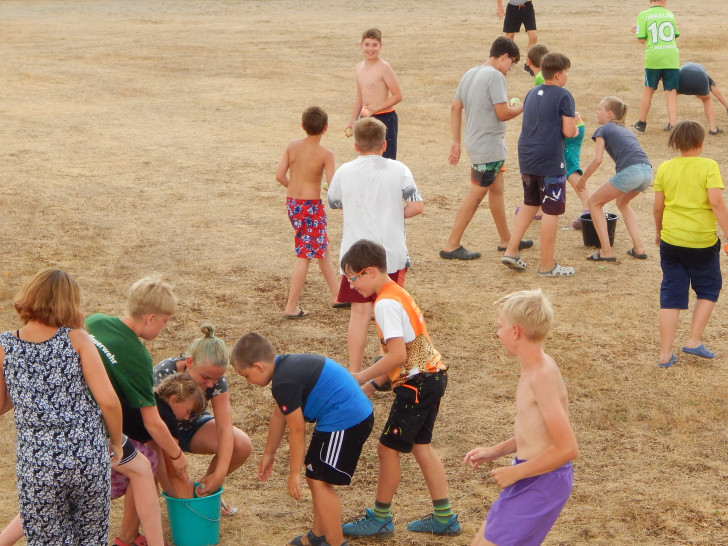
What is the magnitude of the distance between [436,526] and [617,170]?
5121mm

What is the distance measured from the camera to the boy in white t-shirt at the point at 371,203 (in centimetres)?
652

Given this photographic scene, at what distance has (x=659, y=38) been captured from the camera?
1380 centimetres

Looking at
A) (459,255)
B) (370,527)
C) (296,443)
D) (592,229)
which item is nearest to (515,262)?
(459,255)

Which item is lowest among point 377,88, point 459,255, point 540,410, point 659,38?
point 459,255

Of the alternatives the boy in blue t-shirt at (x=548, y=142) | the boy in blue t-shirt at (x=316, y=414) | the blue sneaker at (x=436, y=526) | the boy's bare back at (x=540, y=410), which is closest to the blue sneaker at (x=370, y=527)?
the blue sneaker at (x=436, y=526)

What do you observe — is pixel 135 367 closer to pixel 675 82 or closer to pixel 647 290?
pixel 647 290

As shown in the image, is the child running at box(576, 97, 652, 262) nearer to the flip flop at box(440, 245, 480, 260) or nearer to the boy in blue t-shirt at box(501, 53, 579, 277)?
the boy in blue t-shirt at box(501, 53, 579, 277)

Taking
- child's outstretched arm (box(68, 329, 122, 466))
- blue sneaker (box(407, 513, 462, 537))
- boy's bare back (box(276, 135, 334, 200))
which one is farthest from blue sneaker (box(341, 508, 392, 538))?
boy's bare back (box(276, 135, 334, 200))

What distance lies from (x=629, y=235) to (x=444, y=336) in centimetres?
331

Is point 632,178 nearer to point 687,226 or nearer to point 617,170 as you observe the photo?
point 617,170

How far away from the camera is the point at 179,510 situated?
187 inches

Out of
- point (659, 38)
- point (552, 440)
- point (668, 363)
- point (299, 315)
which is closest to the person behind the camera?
point (552, 440)

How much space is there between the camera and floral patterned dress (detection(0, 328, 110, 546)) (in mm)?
3904

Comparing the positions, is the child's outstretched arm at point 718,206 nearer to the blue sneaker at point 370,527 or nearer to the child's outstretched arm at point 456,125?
the child's outstretched arm at point 456,125
